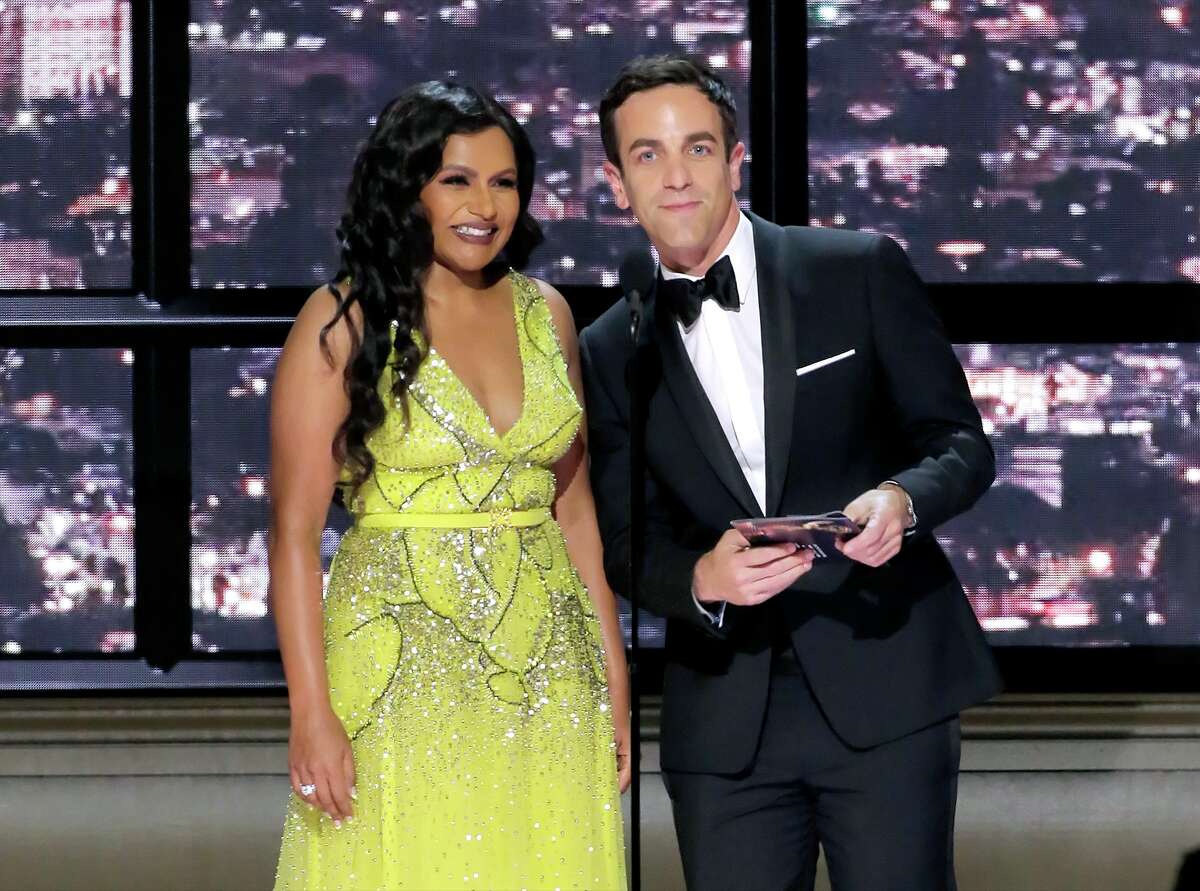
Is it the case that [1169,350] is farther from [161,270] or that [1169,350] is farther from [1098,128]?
[161,270]

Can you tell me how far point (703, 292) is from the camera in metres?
2.49

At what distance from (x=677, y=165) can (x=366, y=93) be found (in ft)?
6.37

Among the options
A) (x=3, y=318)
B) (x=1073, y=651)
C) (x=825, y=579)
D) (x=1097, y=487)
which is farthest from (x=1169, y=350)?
(x=3, y=318)

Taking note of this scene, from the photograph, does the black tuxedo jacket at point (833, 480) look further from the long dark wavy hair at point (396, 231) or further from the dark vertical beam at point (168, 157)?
the dark vertical beam at point (168, 157)

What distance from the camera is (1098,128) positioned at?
166 inches

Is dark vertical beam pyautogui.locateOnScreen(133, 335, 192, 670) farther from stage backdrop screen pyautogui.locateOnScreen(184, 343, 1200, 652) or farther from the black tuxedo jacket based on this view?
the black tuxedo jacket

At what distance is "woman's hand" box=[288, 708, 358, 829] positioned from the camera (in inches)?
99.6

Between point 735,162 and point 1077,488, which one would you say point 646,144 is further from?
point 1077,488

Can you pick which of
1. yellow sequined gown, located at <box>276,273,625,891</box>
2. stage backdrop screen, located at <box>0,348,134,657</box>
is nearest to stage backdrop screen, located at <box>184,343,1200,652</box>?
stage backdrop screen, located at <box>0,348,134,657</box>

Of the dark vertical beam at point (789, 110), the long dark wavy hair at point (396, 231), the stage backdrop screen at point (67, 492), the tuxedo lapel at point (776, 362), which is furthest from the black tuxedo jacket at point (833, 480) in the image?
the stage backdrop screen at point (67, 492)

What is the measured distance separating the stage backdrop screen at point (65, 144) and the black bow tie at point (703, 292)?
7.19 ft

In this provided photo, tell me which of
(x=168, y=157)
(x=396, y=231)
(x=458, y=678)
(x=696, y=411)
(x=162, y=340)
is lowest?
(x=458, y=678)

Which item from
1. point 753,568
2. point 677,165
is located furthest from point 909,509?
point 677,165

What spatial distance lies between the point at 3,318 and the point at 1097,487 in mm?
2762
